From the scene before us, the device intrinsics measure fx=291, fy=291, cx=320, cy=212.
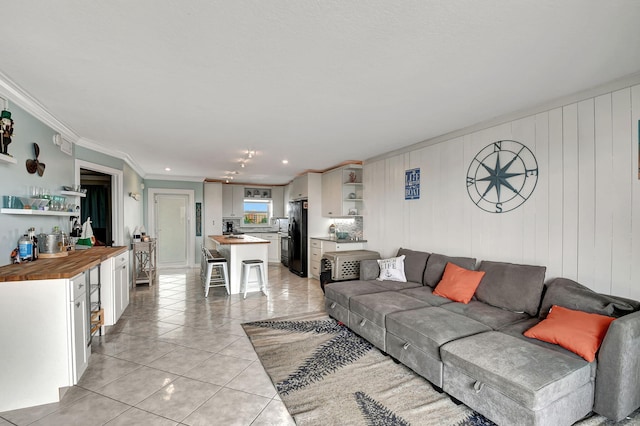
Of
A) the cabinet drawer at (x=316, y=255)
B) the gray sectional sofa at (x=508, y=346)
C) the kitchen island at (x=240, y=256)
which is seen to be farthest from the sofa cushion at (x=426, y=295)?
the cabinet drawer at (x=316, y=255)

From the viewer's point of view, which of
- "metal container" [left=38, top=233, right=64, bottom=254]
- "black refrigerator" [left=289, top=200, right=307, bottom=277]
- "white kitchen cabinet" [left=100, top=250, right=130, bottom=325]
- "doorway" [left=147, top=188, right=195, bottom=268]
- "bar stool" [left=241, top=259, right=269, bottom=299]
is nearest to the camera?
"metal container" [left=38, top=233, right=64, bottom=254]

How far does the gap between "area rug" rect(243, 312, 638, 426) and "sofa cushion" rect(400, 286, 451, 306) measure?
0.73m

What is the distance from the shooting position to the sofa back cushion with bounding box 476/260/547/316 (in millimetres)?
2617

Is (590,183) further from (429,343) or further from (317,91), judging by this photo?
(317,91)

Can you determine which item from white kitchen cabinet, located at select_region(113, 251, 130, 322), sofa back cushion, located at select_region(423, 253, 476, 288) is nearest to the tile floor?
white kitchen cabinet, located at select_region(113, 251, 130, 322)

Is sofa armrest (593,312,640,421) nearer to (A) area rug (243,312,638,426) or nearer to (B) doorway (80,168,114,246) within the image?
(A) area rug (243,312,638,426)

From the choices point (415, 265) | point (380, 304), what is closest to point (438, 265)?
point (415, 265)

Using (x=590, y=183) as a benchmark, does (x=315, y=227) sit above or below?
below

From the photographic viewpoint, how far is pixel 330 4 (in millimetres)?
1442

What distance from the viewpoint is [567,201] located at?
265 cm

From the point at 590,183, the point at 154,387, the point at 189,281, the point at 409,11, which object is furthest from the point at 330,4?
the point at 189,281

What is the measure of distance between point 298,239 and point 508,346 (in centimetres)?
500

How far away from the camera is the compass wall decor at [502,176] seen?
2.95 metres

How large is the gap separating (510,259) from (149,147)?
5083 mm
